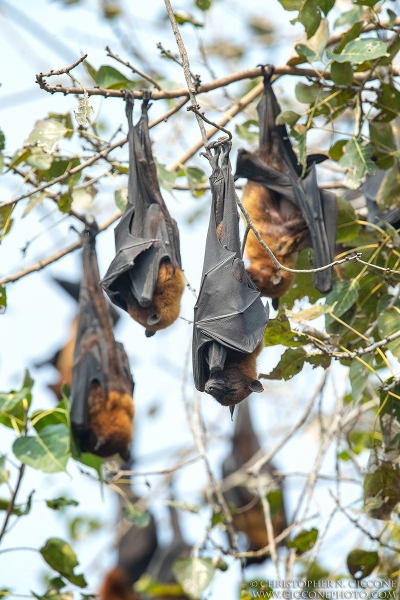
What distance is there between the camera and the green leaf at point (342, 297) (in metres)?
4.88

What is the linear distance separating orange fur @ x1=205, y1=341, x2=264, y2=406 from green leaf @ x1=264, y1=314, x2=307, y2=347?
21 cm

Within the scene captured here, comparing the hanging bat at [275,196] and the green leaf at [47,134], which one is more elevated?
the green leaf at [47,134]

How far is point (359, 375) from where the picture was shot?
471 centimetres

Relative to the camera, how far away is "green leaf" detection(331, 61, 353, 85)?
5.21m

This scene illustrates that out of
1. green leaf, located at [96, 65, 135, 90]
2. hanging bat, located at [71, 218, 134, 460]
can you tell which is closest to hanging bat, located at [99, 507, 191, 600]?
hanging bat, located at [71, 218, 134, 460]

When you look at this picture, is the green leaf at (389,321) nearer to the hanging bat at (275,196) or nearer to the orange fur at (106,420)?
the hanging bat at (275,196)

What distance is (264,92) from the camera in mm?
→ 5750

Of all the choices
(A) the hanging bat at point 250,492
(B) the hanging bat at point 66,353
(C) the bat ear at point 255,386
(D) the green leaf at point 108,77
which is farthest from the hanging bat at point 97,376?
(A) the hanging bat at point 250,492

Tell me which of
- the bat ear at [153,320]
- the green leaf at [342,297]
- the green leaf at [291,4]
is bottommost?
the green leaf at [342,297]

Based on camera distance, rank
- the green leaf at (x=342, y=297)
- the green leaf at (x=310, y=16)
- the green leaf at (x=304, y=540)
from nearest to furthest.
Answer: the green leaf at (x=342, y=297), the green leaf at (x=310, y=16), the green leaf at (x=304, y=540)

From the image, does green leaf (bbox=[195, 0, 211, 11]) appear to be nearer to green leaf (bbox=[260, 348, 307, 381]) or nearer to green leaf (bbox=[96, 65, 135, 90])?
green leaf (bbox=[96, 65, 135, 90])

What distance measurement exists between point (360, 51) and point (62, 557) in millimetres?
4563

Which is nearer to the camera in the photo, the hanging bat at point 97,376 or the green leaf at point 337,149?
the green leaf at point 337,149

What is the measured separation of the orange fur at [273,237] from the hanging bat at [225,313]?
1443 millimetres
